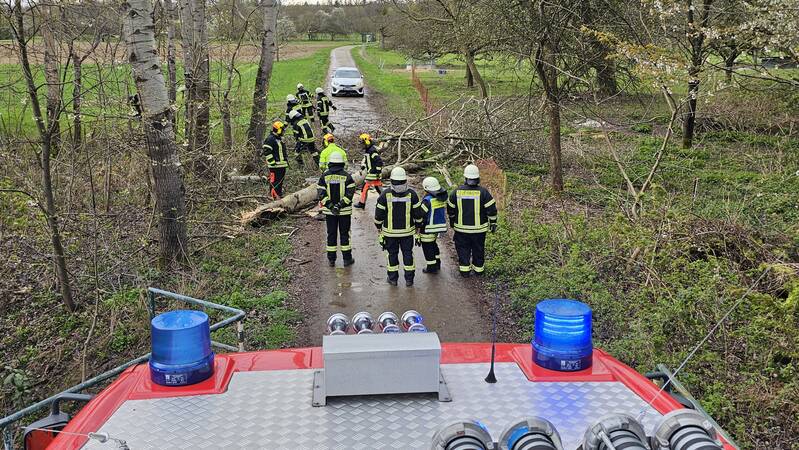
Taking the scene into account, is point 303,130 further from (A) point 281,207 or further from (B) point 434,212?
(B) point 434,212

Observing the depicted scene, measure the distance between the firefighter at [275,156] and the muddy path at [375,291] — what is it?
180 cm

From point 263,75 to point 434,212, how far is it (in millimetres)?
7610

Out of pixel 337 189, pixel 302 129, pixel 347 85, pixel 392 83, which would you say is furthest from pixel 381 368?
pixel 392 83

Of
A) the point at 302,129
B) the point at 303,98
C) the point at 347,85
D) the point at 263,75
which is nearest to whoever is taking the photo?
the point at 263,75

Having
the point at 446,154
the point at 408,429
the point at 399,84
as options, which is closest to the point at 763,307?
the point at 408,429

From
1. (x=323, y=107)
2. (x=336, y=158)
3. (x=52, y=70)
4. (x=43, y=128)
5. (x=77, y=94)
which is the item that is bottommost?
(x=336, y=158)

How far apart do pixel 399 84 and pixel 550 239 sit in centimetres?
3052

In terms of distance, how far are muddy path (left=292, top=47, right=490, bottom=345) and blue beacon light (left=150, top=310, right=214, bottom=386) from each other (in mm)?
4458

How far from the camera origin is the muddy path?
8008 millimetres

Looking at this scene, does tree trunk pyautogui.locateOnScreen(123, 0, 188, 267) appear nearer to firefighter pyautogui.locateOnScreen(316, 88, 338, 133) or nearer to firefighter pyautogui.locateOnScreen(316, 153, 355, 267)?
firefighter pyautogui.locateOnScreen(316, 153, 355, 267)

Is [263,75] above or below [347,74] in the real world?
above

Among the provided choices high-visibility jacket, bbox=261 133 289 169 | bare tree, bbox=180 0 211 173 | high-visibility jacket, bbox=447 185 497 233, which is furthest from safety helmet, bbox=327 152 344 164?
high-visibility jacket, bbox=261 133 289 169

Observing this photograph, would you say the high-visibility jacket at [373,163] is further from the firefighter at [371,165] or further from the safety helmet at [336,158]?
the safety helmet at [336,158]

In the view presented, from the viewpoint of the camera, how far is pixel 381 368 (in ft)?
9.03
